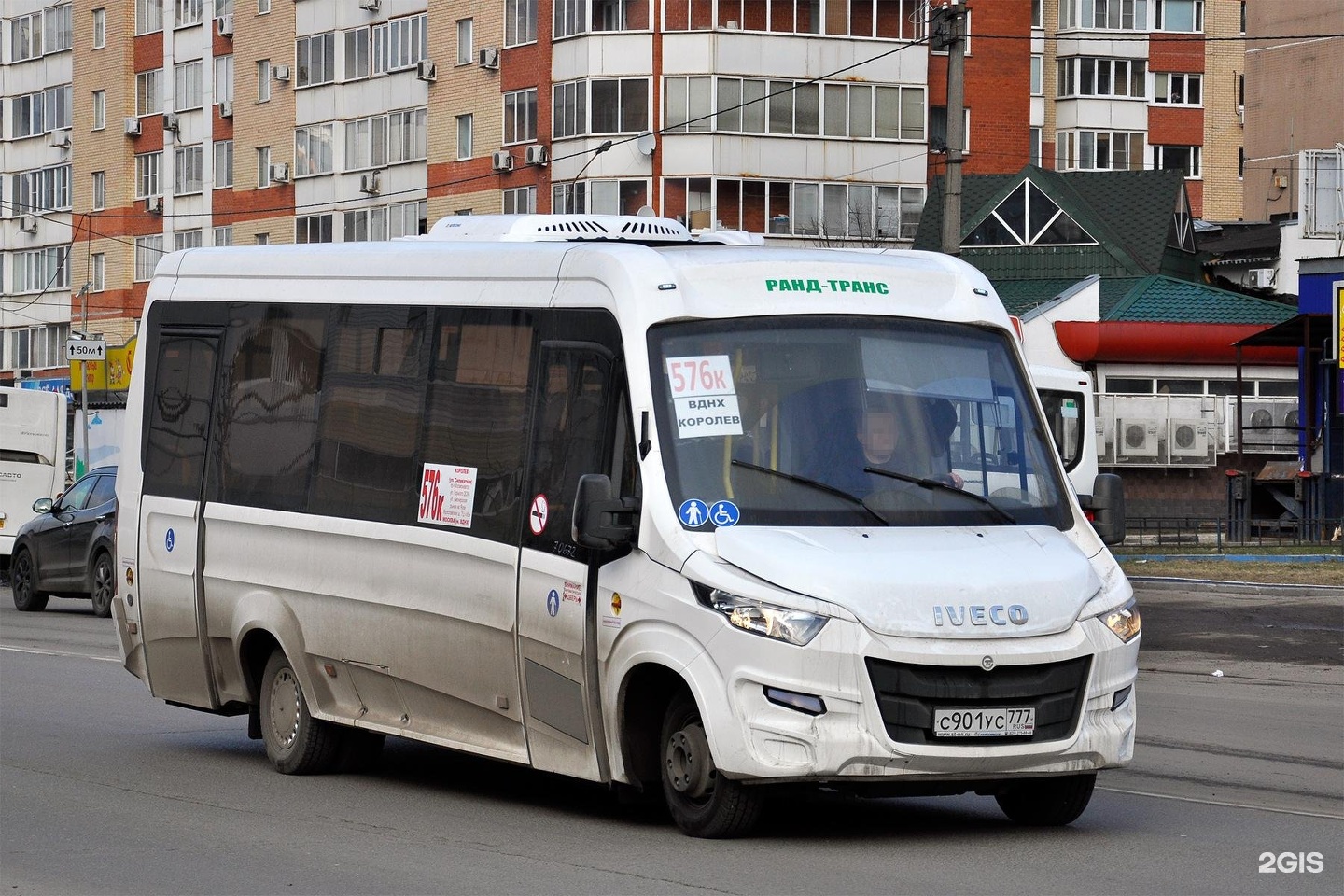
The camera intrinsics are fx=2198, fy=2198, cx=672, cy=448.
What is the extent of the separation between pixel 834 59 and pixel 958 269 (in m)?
53.1

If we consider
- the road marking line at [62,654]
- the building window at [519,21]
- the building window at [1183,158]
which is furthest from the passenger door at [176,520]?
the building window at [1183,158]

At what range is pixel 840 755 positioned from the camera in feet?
27.1

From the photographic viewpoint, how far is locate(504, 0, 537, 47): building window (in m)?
63.2

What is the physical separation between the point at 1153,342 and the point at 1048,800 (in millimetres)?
42838

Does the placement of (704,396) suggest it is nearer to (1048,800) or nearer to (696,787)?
(696,787)

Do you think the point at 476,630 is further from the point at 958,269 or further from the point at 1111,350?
the point at 1111,350

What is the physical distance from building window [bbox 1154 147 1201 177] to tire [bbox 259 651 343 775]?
78.6m

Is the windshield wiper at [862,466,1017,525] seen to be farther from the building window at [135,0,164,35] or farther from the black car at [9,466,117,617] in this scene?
the building window at [135,0,164,35]

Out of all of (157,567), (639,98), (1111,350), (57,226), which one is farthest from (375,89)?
(157,567)

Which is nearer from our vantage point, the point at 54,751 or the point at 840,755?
the point at 840,755

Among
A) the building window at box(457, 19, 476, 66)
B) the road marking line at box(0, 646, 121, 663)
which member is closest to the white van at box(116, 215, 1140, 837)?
the road marking line at box(0, 646, 121, 663)

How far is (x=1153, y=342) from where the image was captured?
167 ft

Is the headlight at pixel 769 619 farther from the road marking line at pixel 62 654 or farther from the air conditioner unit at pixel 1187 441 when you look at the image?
the air conditioner unit at pixel 1187 441

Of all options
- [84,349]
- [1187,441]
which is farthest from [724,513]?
[1187,441]
